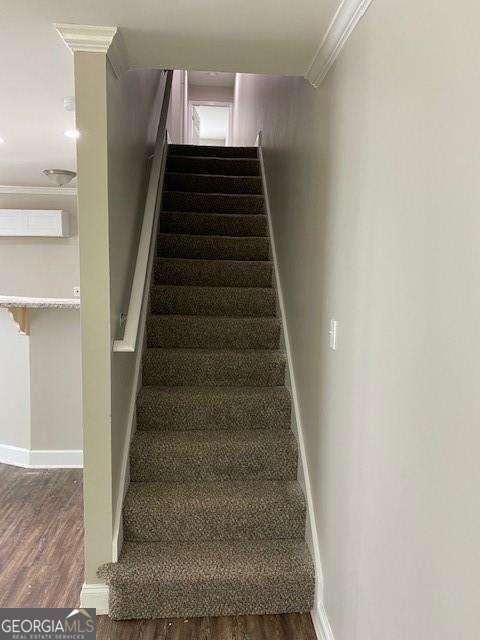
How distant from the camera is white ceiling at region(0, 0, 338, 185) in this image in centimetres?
159

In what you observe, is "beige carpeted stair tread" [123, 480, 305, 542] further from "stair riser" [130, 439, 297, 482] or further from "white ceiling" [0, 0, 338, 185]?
"white ceiling" [0, 0, 338, 185]

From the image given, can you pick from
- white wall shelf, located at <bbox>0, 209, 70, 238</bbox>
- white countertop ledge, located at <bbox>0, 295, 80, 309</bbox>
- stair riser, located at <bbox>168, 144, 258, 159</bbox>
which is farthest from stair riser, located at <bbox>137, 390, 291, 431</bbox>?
white wall shelf, located at <bbox>0, 209, 70, 238</bbox>

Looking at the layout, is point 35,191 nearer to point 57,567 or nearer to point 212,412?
point 212,412

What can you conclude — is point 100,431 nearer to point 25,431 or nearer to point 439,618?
point 439,618

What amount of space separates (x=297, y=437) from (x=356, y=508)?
0.95m

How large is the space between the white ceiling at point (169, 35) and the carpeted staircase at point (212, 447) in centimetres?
140

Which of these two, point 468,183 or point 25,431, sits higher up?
point 468,183

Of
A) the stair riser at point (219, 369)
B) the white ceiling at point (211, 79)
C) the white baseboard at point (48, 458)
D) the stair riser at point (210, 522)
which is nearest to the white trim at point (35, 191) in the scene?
the white baseboard at point (48, 458)

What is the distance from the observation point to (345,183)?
172cm

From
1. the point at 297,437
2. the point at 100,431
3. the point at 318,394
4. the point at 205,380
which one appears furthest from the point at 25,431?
the point at 318,394

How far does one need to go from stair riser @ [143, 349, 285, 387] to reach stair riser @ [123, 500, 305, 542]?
0.77 m

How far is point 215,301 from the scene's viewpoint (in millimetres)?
3242

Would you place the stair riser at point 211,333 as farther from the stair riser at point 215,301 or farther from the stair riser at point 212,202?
the stair riser at point 212,202

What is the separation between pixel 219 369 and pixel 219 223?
Result: 1.38 metres
